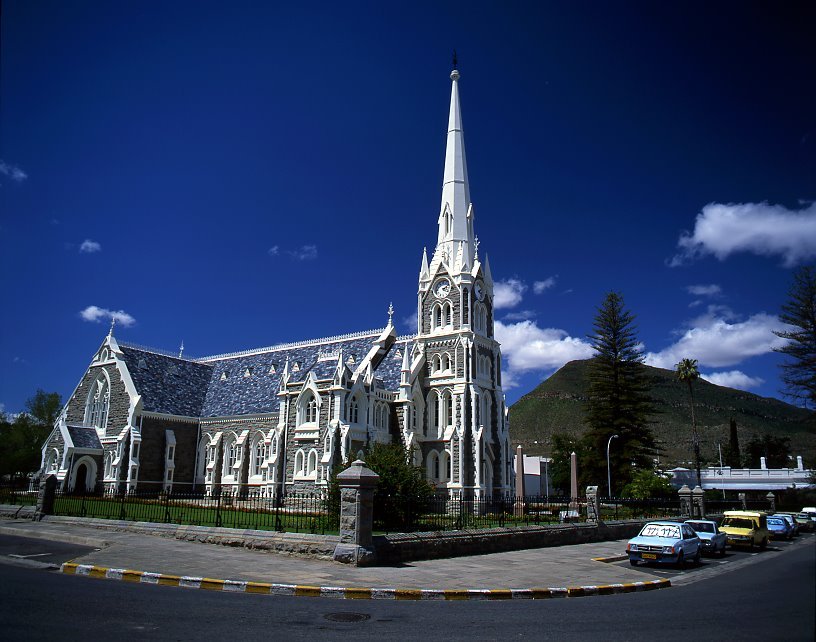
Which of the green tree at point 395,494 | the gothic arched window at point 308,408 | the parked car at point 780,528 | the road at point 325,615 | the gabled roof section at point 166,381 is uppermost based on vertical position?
the gabled roof section at point 166,381

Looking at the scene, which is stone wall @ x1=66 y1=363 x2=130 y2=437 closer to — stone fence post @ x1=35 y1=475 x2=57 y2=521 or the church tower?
stone fence post @ x1=35 y1=475 x2=57 y2=521

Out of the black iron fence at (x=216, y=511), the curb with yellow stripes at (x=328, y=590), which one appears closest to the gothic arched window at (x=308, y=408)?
the black iron fence at (x=216, y=511)

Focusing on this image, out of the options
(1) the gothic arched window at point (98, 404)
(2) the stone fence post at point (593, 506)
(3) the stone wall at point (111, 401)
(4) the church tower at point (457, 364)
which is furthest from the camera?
(1) the gothic arched window at point (98, 404)

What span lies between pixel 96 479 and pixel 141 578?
36857 mm

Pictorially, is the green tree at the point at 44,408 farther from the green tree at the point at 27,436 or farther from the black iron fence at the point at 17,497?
the black iron fence at the point at 17,497

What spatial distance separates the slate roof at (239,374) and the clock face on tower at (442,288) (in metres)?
5.03

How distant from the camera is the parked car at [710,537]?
21.8 m

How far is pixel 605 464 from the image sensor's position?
56.0 metres

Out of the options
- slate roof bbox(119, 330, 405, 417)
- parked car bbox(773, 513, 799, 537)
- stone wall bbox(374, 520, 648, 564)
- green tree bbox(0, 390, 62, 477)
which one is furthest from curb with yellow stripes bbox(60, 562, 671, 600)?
green tree bbox(0, 390, 62, 477)

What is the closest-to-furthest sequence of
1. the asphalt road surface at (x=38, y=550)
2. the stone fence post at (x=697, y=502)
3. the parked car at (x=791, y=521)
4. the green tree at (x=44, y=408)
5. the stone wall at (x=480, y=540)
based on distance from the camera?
the asphalt road surface at (x=38, y=550), the stone wall at (x=480, y=540), the parked car at (x=791, y=521), the stone fence post at (x=697, y=502), the green tree at (x=44, y=408)

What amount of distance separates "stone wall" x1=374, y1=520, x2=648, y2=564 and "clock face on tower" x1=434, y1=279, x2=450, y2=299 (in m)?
22.4

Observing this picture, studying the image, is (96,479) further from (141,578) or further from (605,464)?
(605,464)

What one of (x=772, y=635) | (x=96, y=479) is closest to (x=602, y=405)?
(x=96, y=479)

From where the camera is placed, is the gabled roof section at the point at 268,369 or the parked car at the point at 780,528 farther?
the gabled roof section at the point at 268,369
